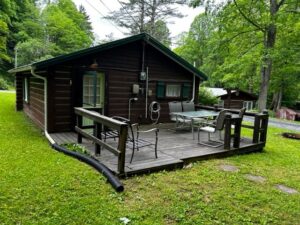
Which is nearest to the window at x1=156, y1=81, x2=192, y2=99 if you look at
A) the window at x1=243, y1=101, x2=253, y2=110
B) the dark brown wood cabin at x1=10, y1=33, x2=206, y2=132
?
the dark brown wood cabin at x1=10, y1=33, x2=206, y2=132

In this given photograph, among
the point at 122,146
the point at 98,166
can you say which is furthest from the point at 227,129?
the point at 98,166

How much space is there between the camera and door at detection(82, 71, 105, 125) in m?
6.49

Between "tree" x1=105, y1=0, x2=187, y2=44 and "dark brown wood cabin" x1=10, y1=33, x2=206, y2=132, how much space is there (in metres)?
13.9

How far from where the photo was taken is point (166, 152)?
4.91m

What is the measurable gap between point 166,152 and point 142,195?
1.76m

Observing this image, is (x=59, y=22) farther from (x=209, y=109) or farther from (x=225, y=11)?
(x=209, y=109)

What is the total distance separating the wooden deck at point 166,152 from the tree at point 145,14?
658 inches

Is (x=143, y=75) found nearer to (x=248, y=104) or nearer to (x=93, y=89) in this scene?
(x=93, y=89)

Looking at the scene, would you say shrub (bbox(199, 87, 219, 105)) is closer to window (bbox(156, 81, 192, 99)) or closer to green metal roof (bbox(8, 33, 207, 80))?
green metal roof (bbox(8, 33, 207, 80))

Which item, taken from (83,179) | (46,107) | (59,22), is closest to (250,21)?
(46,107)

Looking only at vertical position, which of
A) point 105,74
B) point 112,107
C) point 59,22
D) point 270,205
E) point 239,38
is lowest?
point 270,205

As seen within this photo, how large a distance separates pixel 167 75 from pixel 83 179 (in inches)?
216

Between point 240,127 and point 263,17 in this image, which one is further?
point 263,17

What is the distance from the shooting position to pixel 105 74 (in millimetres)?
6891
